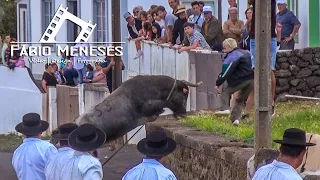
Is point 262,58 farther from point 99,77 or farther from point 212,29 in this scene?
point 99,77

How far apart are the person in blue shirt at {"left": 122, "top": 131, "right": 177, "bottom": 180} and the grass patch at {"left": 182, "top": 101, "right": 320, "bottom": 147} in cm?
278

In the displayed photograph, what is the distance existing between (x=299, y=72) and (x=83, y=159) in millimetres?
10125

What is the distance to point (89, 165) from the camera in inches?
338

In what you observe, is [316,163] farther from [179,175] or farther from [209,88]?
[209,88]

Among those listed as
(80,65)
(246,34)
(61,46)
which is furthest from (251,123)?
(61,46)

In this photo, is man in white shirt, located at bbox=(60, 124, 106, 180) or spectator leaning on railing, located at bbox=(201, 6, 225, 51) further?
spectator leaning on railing, located at bbox=(201, 6, 225, 51)

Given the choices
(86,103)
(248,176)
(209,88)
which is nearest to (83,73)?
(86,103)

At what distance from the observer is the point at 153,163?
26.6 ft

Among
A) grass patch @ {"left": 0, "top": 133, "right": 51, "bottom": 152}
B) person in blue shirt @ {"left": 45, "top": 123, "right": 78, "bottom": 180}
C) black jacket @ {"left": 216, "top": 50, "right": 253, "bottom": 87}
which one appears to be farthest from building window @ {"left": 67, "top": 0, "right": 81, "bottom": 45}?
person in blue shirt @ {"left": 45, "top": 123, "right": 78, "bottom": 180}

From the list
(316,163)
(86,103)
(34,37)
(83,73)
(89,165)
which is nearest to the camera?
(89,165)

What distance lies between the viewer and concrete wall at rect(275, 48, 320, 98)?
58.6 ft

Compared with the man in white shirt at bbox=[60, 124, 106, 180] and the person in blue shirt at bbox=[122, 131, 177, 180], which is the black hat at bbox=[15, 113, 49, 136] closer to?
the man in white shirt at bbox=[60, 124, 106, 180]

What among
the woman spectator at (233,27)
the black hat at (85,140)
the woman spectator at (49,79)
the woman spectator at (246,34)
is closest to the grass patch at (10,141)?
the woman spectator at (49,79)

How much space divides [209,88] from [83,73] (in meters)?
8.74
